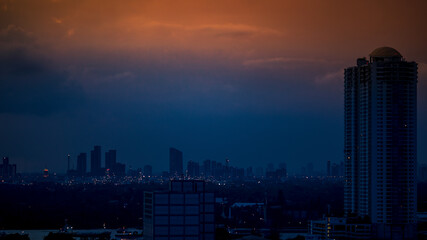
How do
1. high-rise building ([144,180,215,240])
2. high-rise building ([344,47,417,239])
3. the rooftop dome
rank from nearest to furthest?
high-rise building ([144,180,215,240]) → high-rise building ([344,47,417,239]) → the rooftop dome

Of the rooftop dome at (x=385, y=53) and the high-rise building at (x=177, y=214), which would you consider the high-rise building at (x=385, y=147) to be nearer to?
the rooftop dome at (x=385, y=53)

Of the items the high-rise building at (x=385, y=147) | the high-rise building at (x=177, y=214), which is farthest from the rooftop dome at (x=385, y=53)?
the high-rise building at (x=177, y=214)

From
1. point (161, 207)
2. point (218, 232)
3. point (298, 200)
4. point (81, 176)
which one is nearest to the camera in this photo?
point (161, 207)

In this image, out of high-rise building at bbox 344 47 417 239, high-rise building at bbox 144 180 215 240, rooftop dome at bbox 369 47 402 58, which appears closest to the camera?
high-rise building at bbox 144 180 215 240

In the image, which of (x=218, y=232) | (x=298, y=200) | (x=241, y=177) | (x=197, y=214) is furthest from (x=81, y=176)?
(x=197, y=214)

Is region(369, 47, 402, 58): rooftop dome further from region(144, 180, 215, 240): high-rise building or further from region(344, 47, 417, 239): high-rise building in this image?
region(144, 180, 215, 240): high-rise building

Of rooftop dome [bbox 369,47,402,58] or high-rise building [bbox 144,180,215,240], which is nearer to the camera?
high-rise building [bbox 144,180,215,240]

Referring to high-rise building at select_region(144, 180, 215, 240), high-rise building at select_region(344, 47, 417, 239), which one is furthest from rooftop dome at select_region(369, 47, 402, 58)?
high-rise building at select_region(144, 180, 215, 240)

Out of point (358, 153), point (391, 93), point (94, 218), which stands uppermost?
point (391, 93)

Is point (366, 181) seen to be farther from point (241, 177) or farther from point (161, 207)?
point (241, 177)
